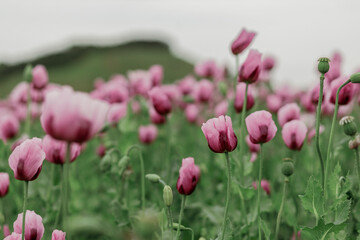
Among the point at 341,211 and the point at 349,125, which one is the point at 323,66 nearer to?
the point at 349,125

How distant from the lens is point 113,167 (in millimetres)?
2180

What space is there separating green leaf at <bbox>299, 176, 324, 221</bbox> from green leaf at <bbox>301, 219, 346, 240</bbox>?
8cm

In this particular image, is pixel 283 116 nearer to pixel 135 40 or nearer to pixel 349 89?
pixel 349 89

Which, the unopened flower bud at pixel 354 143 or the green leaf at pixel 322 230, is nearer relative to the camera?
the green leaf at pixel 322 230

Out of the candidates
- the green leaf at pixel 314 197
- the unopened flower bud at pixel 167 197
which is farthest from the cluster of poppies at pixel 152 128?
the green leaf at pixel 314 197

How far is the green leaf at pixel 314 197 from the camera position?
4.60 ft

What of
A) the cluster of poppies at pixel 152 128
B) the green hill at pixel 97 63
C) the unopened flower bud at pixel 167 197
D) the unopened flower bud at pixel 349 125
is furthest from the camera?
the green hill at pixel 97 63

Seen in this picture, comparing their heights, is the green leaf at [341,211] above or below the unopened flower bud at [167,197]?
below

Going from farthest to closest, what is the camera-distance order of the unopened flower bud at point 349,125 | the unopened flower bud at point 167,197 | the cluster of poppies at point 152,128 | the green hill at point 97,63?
the green hill at point 97,63, the unopened flower bud at point 349,125, the unopened flower bud at point 167,197, the cluster of poppies at point 152,128

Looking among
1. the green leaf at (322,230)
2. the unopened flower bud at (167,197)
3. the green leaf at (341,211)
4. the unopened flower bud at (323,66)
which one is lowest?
the green leaf at (322,230)

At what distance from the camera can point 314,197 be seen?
1410 millimetres

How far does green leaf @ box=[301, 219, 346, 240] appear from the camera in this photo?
1332mm

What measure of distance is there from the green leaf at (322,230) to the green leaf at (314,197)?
8 cm

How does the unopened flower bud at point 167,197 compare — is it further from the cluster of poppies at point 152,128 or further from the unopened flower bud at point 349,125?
the unopened flower bud at point 349,125
